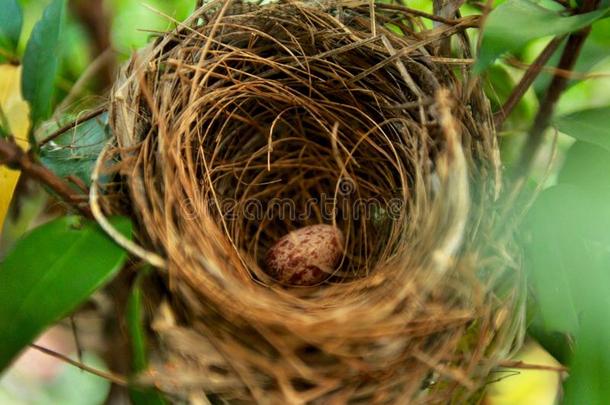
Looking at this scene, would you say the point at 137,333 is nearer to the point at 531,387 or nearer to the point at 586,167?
the point at 586,167

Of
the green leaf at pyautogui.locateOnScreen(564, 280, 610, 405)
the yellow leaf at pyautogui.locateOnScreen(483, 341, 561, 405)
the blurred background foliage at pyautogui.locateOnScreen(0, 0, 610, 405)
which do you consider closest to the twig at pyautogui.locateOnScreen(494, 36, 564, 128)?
the blurred background foliage at pyautogui.locateOnScreen(0, 0, 610, 405)

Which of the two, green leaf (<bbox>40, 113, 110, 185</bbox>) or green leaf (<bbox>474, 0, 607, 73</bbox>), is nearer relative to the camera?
green leaf (<bbox>474, 0, 607, 73</bbox>)

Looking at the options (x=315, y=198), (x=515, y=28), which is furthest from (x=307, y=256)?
(x=515, y=28)

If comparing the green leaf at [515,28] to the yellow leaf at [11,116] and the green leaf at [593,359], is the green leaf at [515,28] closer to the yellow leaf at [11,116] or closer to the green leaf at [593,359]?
the green leaf at [593,359]

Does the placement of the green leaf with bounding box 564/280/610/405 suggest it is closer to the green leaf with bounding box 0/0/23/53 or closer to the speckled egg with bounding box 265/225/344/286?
the speckled egg with bounding box 265/225/344/286

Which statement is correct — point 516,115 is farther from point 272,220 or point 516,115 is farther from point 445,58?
point 272,220
